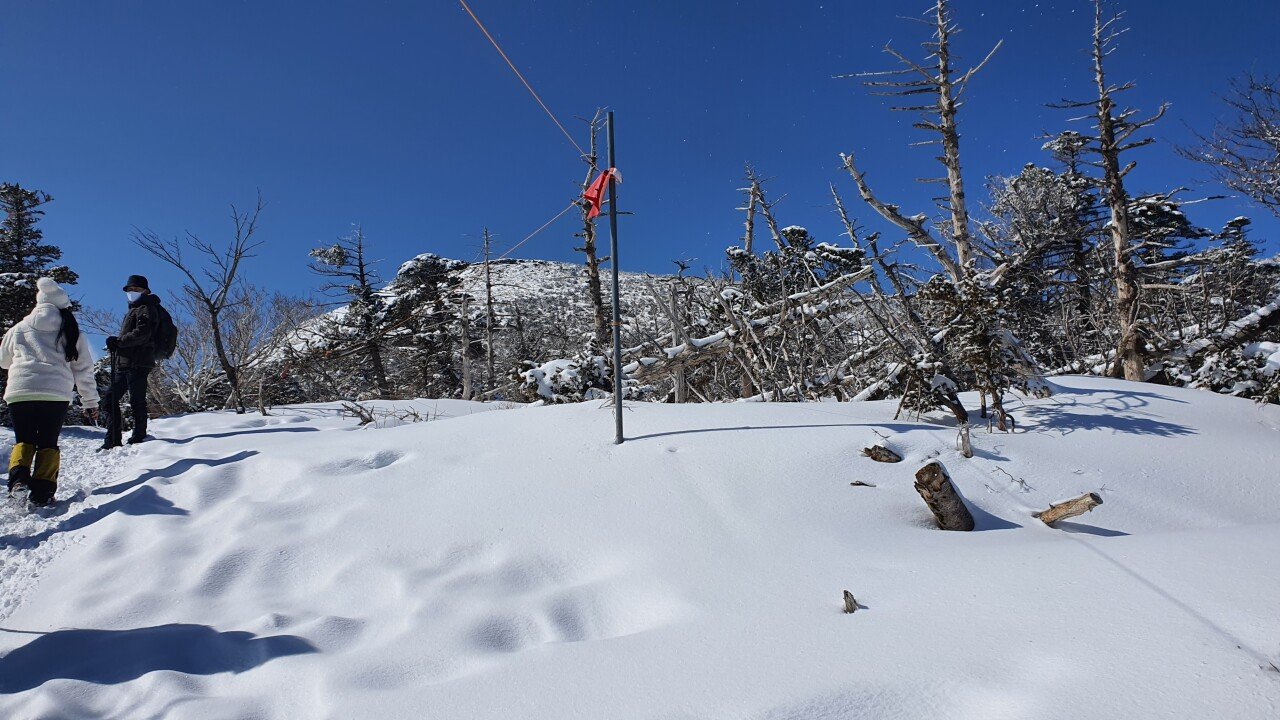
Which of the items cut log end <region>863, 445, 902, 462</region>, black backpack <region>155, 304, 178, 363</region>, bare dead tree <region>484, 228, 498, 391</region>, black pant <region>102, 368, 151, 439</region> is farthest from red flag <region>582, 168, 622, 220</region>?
bare dead tree <region>484, 228, 498, 391</region>

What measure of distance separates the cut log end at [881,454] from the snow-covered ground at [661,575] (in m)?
0.08

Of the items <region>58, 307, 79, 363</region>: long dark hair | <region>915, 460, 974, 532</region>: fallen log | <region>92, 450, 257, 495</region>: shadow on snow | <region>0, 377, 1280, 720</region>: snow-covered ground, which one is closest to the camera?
<region>0, 377, 1280, 720</region>: snow-covered ground

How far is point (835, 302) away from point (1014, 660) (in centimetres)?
641

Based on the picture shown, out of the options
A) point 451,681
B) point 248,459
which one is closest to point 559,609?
point 451,681

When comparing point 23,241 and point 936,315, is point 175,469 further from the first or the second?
point 23,241

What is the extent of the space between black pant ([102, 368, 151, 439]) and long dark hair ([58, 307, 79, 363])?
1050 millimetres

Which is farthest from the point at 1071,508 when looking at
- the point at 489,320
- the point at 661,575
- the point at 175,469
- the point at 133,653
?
the point at 489,320

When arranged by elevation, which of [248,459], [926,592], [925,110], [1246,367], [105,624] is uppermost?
[925,110]

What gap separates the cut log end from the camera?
3740 millimetres

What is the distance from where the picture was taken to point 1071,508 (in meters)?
3.01

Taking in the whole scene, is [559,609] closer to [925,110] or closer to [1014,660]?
[1014,660]

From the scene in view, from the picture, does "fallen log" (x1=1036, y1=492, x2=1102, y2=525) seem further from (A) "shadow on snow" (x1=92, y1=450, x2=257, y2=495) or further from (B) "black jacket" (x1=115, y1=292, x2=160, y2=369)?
(B) "black jacket" (x1=115, y1=292, x2=160, y2=369)

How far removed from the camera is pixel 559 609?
2385 millimetres

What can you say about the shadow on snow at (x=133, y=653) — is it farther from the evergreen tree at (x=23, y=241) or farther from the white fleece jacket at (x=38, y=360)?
the evergreen tree at (x=23, y=241)
